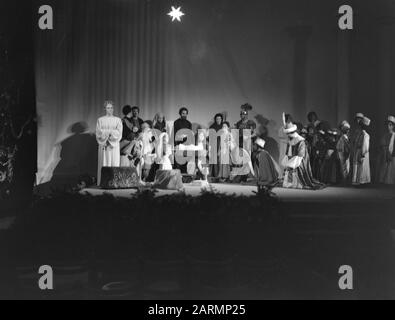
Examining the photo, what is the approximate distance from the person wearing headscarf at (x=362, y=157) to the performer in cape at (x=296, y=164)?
456 mm

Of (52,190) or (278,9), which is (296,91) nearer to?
(278,9)

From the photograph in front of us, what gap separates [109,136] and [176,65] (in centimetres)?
→ 136

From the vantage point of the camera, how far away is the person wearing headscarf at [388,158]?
5.00 m

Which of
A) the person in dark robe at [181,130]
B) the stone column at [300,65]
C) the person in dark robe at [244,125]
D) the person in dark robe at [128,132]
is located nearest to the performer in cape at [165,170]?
the person in dark robe at [181,130]

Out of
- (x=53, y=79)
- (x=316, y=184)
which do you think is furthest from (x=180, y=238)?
(x=53, y=79)

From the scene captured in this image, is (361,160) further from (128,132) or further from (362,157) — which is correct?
(128,132)

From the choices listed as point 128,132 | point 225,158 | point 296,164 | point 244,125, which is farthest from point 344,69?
point 128,132

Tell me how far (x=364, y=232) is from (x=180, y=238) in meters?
2.02

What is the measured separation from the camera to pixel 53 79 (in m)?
5.44

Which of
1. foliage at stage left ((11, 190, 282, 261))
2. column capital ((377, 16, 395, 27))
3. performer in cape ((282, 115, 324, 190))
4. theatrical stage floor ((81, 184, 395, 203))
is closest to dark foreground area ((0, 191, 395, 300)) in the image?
foliage at stage left ((11, 190, 282, 261))

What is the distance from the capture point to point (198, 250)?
459cm

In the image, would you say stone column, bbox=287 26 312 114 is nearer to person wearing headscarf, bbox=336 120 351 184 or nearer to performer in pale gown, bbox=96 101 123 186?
person wearing headscarf, bbox=336 120 351 184

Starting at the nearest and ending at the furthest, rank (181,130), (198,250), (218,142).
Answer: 1. (198,250)
2. (181,130)
3. (218,142)

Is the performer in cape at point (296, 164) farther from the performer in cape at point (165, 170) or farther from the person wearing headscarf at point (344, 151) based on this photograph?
the performer in cape at point (165, 170)
